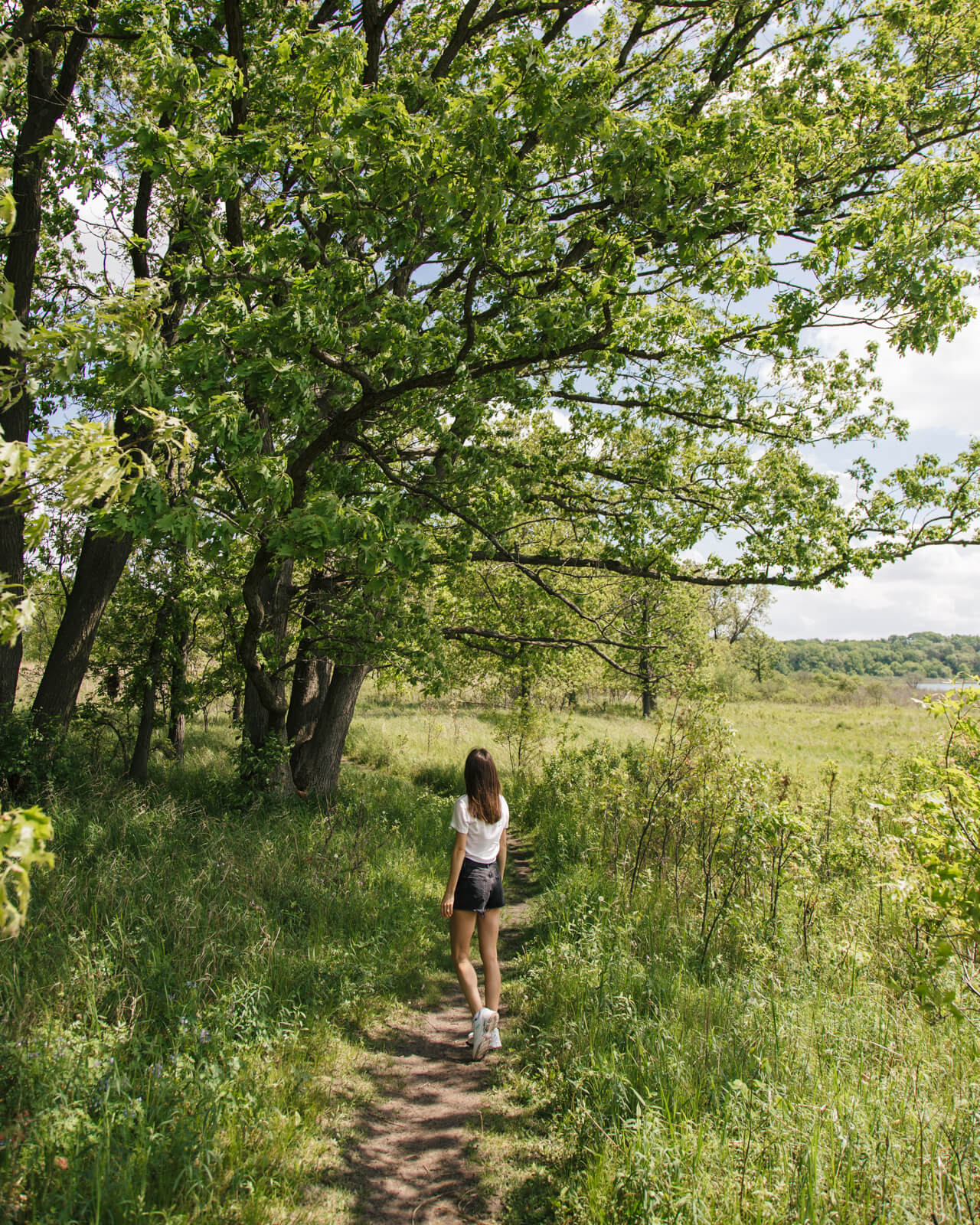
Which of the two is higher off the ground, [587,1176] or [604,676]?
[604,676]

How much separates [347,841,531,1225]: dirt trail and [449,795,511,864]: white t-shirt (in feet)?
4.43

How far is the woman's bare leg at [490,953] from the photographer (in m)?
5.04

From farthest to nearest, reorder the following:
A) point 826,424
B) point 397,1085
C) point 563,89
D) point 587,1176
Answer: point 826,424 < point 563,89 < point 397,1085 < point 587,1176

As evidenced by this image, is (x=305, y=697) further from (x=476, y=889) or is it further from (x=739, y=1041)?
(x=739, y=1041)

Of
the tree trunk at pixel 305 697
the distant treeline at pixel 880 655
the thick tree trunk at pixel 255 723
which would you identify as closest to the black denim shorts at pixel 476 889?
the thick tree trunk at pixel 255 723

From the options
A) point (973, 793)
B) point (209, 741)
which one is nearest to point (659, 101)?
point (973, 793)

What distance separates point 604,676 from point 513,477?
15583 mm

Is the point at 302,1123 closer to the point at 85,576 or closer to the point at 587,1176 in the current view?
the point at 587,1176

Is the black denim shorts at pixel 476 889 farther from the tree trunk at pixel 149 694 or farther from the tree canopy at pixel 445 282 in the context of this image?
the tree trunk at pixel 149 694

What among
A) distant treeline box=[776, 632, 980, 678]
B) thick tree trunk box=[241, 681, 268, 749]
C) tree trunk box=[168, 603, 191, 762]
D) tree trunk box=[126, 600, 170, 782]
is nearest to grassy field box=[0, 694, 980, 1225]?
thick tree trunk box=[241, 681, 268, 749]

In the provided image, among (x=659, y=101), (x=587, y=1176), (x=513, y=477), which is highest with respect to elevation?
(x=659, y=101)

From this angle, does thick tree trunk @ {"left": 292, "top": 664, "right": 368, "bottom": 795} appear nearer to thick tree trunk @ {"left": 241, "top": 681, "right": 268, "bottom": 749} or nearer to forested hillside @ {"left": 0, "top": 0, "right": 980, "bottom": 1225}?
forested hillside @ {"left": 0, "top": 0, "right": 980, "bottom": 1225}

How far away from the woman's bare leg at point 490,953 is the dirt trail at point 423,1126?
0.34m

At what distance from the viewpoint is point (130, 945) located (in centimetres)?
464
